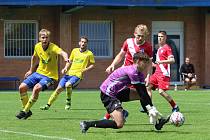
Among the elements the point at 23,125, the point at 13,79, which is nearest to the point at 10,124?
the point at 23,125

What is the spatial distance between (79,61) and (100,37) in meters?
17.7

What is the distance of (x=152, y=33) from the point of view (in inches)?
1550

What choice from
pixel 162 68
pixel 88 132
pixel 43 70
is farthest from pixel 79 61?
pixel 88 132

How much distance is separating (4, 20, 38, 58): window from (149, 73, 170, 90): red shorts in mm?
20463

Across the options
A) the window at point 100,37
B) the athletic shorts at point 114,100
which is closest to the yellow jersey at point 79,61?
the athletic shorts at point 114,100

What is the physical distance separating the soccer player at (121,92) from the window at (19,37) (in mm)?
25206

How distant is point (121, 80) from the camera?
1254 cm

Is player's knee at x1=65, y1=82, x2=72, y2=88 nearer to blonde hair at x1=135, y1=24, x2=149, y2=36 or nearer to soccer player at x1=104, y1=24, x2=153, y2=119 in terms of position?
soccer player at x1=104, y1=24, x2=153, y2=119

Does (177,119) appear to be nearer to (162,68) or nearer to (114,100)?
(114,100)

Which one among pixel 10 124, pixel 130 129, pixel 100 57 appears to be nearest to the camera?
pixel 130 129

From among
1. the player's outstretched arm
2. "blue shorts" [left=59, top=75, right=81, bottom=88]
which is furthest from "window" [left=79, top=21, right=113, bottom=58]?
the player's outstretched arm

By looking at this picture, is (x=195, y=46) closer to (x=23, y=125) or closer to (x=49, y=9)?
(x=49, y=9)

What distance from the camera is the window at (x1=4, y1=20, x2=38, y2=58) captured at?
1474 inches

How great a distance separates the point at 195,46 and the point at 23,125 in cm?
2687
